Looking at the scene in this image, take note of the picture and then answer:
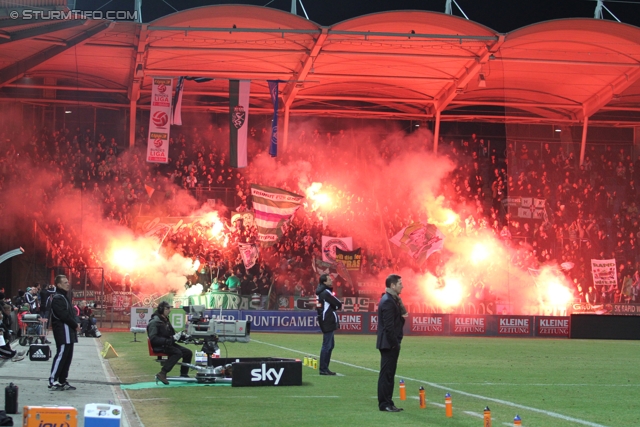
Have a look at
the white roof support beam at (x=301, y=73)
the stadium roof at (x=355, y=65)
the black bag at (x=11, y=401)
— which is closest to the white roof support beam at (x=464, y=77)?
the stadium roof at (x=355, y=65)

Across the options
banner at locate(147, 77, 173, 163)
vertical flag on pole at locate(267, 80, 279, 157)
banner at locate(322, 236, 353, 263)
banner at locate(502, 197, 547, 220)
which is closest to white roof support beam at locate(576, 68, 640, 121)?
banner at locate(502, 197, 547, 220)

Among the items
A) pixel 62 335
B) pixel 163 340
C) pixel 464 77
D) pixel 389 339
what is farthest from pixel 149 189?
pixel 389 339

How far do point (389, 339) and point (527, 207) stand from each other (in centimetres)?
2871

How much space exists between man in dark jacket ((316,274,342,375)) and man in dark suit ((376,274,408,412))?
4722mm

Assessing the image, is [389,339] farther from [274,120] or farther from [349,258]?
[349,258]

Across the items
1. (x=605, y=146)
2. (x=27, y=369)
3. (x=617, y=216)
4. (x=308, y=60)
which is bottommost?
(x=27, y=369)

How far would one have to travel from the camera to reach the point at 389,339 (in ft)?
34.9

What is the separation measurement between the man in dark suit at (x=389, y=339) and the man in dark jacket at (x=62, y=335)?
486 cm

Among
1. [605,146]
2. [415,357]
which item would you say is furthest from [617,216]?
[415,357]

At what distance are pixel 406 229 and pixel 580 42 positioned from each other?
1186 cm

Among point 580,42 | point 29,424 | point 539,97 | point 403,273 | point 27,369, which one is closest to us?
point 29,424

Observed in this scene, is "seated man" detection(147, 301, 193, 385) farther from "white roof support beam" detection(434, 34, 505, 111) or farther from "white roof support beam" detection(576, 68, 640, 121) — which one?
"white roof support beam" detection(576, 68, 640, 121)

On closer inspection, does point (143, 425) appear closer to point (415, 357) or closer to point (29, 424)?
point (29, 424)

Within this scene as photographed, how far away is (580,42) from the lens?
1462 inches
